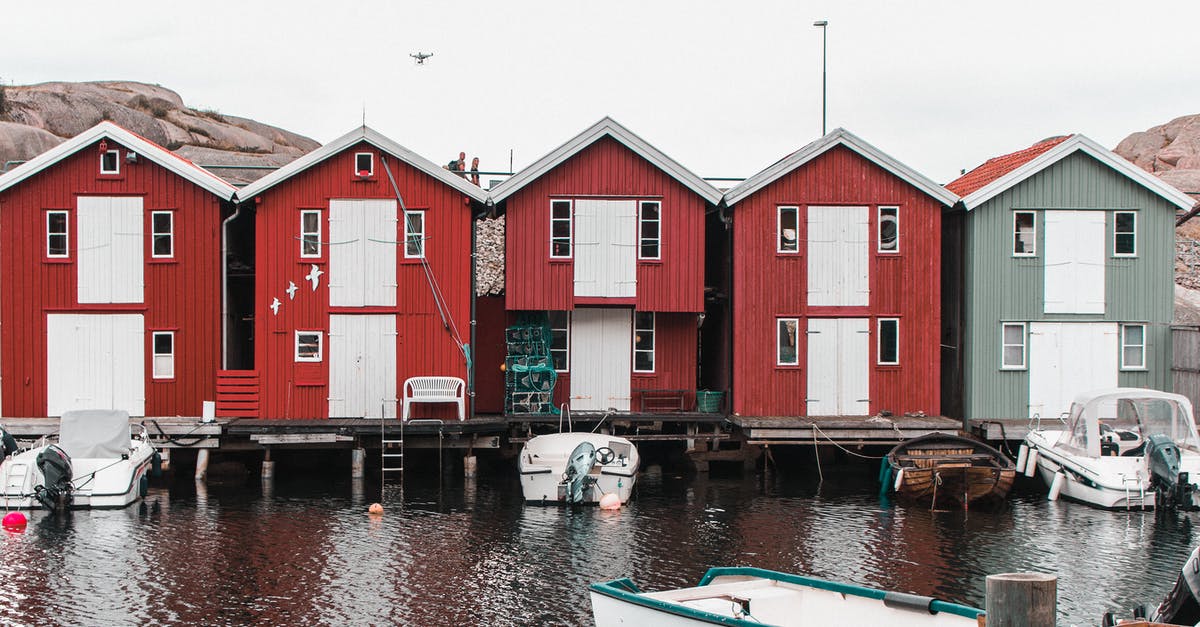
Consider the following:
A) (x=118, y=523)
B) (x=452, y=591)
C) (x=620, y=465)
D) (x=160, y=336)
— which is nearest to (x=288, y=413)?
(x=160, y=336)

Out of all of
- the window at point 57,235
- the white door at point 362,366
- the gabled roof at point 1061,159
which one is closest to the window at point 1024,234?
the gabled roof at point 1061,159

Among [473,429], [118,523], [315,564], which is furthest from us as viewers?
[473,429]

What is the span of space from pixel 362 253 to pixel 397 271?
3.35 ft

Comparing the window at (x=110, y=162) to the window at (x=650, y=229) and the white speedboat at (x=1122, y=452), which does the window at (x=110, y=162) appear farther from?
the white speedboat at (x=1122, y=452)

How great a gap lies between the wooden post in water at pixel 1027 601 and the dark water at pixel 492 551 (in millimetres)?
8222

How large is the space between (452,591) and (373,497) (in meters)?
8.93

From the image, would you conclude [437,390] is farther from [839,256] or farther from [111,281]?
[839,256]

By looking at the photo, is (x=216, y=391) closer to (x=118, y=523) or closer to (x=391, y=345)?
(x=391, y=345)

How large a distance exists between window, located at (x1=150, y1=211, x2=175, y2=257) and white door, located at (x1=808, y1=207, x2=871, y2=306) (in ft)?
55.4

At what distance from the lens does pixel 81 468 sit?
26.2 metres

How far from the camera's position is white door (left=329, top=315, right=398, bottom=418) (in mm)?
30938

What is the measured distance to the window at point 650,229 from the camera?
3159 centimetres

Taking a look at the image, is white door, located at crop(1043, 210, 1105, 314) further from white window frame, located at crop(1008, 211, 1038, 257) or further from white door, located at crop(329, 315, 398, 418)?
white door, located at crop(329, 315, 398, 418)

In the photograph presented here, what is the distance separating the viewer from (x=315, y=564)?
2100cm
